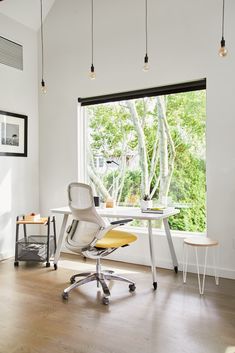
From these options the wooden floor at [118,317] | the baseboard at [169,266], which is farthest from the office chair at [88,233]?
the baseboard at [169,266]

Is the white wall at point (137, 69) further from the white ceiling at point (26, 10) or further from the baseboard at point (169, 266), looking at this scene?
the white ceiling at point (26, 10)

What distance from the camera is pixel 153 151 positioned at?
398cm

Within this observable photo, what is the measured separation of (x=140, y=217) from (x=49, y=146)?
6.82 feet

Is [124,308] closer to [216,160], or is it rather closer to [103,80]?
[216,160]

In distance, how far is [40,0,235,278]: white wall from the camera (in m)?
3.36

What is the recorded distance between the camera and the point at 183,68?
3570 millimetres

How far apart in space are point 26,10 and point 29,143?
1.81m

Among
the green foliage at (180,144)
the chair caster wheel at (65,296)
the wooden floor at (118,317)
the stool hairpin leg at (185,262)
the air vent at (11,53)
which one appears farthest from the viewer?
the air vent at (11,53)

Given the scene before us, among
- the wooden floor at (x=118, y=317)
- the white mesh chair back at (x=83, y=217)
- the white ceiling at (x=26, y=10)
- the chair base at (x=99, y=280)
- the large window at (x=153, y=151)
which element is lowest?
the wooden floor at (x=118, y=317)

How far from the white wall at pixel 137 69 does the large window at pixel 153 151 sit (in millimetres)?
231

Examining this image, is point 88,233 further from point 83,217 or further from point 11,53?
point 11,53

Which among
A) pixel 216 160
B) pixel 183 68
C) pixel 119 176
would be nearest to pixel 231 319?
pixel 216 160

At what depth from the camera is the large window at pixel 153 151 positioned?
3.71 metres

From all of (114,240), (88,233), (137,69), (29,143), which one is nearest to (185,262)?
(114,240)
